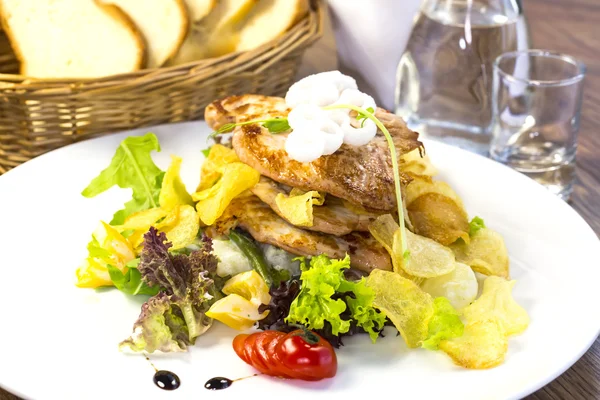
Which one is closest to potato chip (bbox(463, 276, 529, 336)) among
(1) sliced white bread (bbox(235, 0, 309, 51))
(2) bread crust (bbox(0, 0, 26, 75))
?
(1) sliced white bread (bbox(235, 0, 309, 51))

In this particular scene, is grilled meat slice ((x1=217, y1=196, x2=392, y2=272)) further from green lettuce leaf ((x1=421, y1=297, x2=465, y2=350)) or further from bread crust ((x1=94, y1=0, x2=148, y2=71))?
bread crust ((x1=94, y1=0, x2=148, y2=71))

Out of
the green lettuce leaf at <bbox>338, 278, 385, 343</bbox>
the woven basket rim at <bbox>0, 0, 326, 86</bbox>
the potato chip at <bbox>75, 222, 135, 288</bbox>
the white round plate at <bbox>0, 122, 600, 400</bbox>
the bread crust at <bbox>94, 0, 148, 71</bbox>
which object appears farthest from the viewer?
the bread crust at <bbox>94, 0, 148, 71</bbox>

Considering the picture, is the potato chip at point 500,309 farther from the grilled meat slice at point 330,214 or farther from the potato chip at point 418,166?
the potato chip at point 418,166

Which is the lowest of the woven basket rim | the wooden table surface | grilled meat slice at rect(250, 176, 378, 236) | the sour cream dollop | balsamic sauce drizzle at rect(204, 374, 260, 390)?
the wooden table surface

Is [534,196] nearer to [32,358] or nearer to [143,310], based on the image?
[143,310]

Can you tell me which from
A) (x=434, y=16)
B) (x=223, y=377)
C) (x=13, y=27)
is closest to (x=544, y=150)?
(x=434, y=16)

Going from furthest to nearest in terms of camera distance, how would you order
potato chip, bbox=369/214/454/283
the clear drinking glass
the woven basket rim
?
the clear drinking glass < the woven basket rim < potato chip, bbox=369/214/454/283

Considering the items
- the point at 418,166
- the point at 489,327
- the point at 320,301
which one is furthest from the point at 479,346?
the point at 418,166
